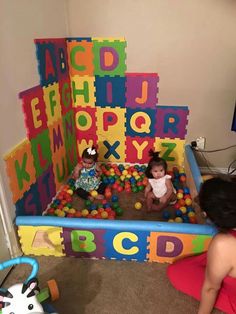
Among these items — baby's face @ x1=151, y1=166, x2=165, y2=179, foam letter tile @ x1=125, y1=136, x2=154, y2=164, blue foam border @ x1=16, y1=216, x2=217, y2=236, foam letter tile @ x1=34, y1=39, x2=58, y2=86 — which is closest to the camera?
blue foam border @ x1=16, y1=216, x2=217, y2=236

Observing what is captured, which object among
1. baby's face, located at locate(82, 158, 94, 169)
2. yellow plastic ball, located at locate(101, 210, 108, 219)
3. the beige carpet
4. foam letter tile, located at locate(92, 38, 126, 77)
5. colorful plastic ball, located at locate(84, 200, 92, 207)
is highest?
foam letter tile, located at locate(92, 38, 126, 77)

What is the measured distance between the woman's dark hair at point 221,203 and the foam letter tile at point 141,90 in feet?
4.49

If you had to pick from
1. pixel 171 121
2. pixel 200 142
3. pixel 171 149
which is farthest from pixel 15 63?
pixel 200 142

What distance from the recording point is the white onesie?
1.92 meters

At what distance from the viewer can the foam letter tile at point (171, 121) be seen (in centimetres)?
223

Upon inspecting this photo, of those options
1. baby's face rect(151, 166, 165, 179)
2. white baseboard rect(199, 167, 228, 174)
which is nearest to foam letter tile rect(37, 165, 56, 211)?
baby's face rect(151, 166, 165, 179)

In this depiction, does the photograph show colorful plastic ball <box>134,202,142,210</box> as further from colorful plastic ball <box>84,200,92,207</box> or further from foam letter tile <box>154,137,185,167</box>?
foam letter tile <box>154,137,185,167</box>

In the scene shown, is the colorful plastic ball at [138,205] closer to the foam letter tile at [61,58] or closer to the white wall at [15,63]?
the white wall at [15,63]

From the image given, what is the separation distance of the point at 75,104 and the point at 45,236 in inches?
47.5

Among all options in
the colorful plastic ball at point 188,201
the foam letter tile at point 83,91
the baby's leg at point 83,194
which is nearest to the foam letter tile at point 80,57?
the foam letter tile at point 83,91

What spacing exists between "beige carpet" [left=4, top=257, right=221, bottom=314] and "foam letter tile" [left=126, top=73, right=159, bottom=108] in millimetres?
1257

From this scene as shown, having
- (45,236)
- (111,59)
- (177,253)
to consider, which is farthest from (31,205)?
(111,59)

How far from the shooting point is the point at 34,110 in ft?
5.35

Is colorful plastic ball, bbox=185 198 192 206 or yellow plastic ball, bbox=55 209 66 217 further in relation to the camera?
colorful plastic ball, bbox=185 198 192 206
